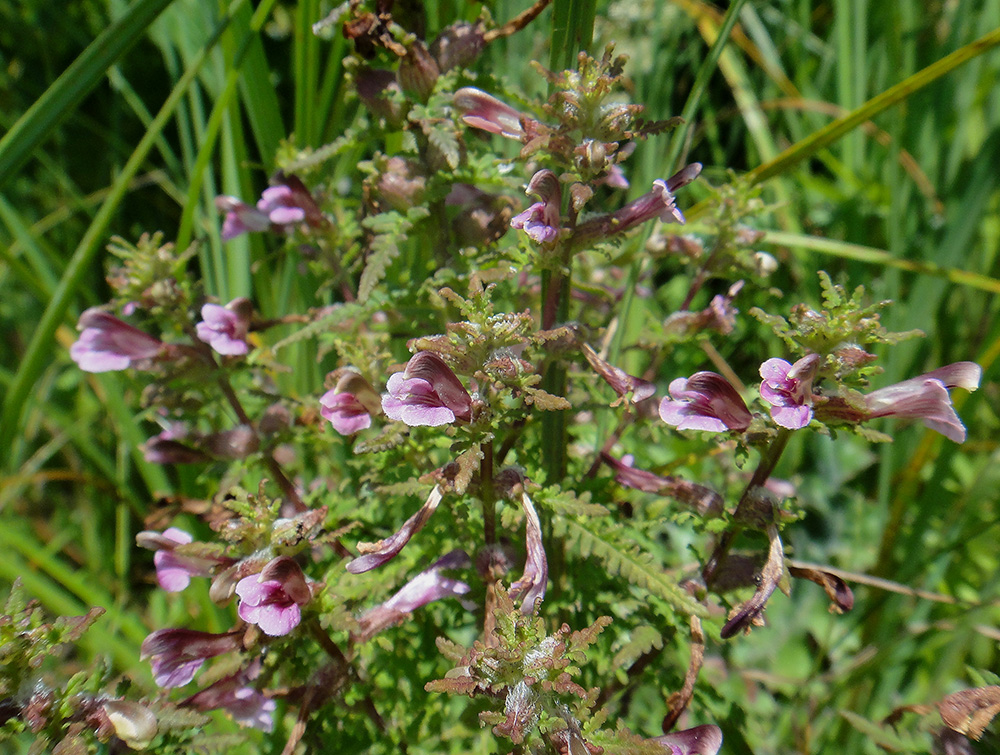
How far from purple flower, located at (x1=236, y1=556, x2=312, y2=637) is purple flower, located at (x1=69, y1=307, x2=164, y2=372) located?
22.2 inches

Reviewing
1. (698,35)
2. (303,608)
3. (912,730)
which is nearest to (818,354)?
(303,608)

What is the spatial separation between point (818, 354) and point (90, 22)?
3.06 metres

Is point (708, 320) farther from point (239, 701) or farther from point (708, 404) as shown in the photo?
point (239, 701)

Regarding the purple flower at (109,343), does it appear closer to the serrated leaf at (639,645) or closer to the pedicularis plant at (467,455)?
the pedicularis plant at (467,455)

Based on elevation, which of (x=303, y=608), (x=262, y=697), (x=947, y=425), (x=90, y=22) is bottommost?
(x=262, y=697)

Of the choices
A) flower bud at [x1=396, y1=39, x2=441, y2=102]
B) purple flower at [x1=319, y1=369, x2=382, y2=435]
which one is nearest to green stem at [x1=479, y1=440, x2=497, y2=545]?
purple flower at [x1=319, y1=369, x2=382, y2=435]

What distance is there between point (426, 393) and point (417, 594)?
42 cm

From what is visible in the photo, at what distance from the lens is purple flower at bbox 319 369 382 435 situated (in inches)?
45.1

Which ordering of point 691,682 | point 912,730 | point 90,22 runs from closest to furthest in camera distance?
point 691,682 < point 912,730 < point 90,22

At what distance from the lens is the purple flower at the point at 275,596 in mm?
961

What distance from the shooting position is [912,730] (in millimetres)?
1448

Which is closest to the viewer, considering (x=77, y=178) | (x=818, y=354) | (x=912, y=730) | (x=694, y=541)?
(x=818, y=354)

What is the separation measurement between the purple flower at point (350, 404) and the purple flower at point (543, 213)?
365 mm

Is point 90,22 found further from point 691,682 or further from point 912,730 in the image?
point 912,730
